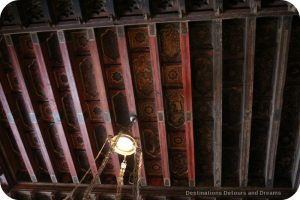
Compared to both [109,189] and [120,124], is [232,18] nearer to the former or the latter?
[120,124]

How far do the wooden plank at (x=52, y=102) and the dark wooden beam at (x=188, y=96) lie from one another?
2195mm

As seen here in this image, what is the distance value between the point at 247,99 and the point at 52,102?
3238 mm

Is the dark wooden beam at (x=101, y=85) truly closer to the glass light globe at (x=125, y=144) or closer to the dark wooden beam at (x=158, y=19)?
the dark wooden beam at (x=158, y=19)

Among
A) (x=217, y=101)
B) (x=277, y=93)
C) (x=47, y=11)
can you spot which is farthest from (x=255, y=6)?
(x=47, y=11)

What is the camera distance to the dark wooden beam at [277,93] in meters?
4.45

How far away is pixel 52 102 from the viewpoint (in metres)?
5.62

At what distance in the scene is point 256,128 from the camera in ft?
18.6

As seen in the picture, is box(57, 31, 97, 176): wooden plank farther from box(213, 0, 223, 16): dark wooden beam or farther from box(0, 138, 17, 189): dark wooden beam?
box(213, 0, 223, 16): dark wooden beam

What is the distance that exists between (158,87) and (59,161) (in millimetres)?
2879

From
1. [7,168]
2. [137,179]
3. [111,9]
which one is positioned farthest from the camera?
[7,168]

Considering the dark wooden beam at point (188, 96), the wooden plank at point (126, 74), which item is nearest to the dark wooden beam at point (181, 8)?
the dark wooden beam at point (188, 96)

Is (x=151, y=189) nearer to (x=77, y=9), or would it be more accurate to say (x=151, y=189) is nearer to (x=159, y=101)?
(x=159, y=101)

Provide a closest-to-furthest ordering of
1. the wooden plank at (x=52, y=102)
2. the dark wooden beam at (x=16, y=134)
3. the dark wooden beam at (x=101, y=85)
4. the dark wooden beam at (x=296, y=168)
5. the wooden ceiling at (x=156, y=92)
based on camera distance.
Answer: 1. the wooden ceiling at (x=156, y=92)
2. the dark wooden beam at (x=101, y=85)
3. the wooden plank at (x=52, y=102)
4. the dark wooden beam at (x=296, y=168)
5. the dark wooden beam at (x=16, y=134)

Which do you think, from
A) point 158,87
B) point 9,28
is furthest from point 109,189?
point 9,28
